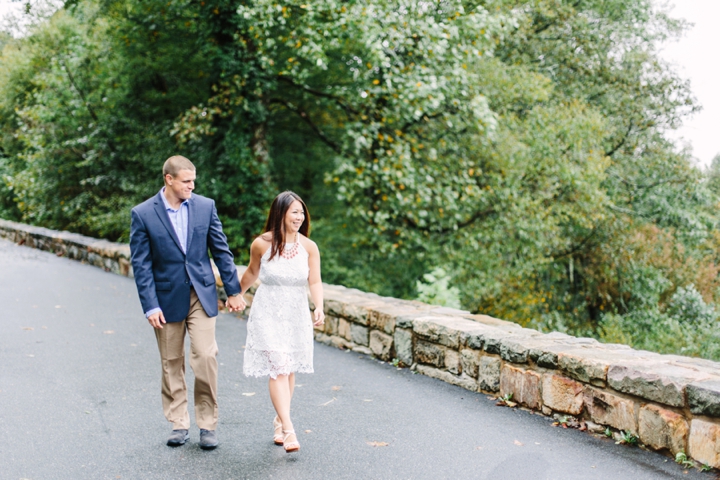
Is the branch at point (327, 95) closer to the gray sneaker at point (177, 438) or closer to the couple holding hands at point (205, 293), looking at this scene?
the couple holding hands at point (205, 293)

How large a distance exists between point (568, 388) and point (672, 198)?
1461cm

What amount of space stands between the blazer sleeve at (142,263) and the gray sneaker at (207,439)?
898mm

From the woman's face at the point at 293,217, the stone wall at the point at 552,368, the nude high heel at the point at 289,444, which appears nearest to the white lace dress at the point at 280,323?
the woman's face at the point at 293,217

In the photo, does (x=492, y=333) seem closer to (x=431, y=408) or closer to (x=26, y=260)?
(x=431, y=408)

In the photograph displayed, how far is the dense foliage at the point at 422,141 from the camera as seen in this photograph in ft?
36.4

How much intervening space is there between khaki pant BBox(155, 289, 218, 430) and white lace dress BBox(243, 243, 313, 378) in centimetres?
26

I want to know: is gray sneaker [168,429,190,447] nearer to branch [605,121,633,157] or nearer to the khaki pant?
the khaki pant

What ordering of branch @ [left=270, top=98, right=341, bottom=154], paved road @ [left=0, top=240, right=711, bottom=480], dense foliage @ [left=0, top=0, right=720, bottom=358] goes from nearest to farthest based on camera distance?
paved road @ [left=0, top=240, right=711, bottom=480] < dense foliage @ [left=0, top=0, right=720, bottom=358] < branch @ [left=270, top=98, right=341, bottom=154]

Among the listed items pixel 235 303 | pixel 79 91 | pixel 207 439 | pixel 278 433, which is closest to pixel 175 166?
pixel 235 303

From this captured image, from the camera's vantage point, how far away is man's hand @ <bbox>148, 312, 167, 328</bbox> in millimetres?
4059

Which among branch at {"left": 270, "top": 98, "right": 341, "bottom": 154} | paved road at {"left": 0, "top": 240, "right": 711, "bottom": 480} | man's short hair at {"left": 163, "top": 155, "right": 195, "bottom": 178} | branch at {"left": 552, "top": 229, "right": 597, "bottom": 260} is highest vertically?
branch at {"left": 270, "top": 98, "right": 341, "bottom": 154}

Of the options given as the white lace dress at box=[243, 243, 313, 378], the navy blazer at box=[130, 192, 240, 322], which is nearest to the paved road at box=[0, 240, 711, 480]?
the white lace dress at box=[243, 243, 313, 378]

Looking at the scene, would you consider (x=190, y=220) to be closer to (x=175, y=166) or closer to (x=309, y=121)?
(x=175, y=166)

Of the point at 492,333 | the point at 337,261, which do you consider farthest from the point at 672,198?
the point at 492,333
